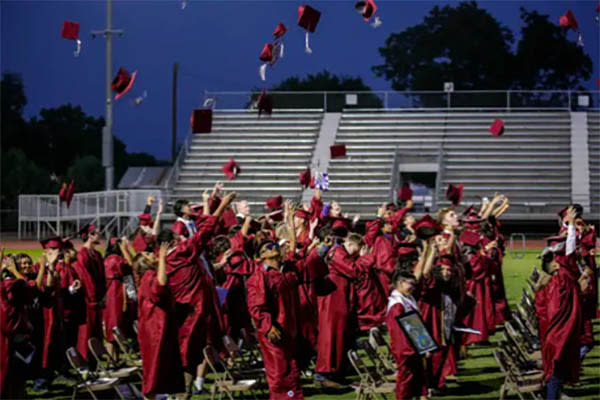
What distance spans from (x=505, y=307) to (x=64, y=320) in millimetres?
6920

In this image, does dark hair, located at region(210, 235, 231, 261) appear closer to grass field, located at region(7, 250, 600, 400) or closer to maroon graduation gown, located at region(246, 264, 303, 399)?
grass field, located at region(7, 250, 600, 400)

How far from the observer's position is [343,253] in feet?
40.3

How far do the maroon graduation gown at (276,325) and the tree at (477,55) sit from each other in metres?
48.5

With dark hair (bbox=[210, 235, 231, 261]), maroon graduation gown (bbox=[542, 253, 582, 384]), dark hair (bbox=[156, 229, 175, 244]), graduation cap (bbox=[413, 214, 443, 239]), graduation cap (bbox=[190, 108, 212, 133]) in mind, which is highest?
graduation cap (bbox=[190, 108, 212, 133])

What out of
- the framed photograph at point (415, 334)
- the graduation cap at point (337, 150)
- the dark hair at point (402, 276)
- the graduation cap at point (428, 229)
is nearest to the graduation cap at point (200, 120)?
the graduation cap at point (337, 150)

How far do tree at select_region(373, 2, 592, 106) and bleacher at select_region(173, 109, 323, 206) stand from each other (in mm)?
18824

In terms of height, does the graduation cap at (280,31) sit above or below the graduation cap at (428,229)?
above

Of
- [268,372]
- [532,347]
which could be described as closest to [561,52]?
[532,347]

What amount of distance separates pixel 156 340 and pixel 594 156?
31594 millimetres

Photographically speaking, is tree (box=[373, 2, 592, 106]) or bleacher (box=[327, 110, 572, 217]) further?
tree (box=[373, 2, 592, 106])

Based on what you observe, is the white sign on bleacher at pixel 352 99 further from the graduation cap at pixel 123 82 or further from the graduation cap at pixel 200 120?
the graduation cap at pixel 123 82

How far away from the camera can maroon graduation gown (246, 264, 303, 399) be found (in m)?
9.59

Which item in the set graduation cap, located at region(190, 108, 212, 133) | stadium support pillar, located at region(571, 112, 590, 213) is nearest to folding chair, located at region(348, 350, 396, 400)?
graduation cap, located at region(190, 108, 212, 133)

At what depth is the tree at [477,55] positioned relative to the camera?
57031mm
